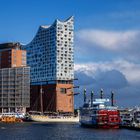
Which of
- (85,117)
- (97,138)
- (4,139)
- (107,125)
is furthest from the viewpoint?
(85,117)

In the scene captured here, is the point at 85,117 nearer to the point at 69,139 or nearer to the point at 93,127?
the point at 93,127

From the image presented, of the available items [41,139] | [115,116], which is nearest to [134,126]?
[115,116]

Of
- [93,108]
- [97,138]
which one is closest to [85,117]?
[93,108]

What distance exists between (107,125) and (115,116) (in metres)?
4.60

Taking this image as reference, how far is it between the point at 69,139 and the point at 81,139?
298 centimetres

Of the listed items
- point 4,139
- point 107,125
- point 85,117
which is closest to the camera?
point 4,139

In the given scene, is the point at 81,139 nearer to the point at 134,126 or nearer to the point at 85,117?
the point at 134,126

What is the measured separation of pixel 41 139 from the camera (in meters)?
115

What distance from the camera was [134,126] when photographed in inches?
6909

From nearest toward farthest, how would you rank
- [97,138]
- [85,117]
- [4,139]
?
[4,139] → [97,138] → [85,117]

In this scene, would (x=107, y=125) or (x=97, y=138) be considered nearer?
(x=97, y=138)

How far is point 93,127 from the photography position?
177750 millimetres

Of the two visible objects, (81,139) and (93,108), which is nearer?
(81,139)

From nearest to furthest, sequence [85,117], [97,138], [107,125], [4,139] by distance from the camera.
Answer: [4,139]
[97,138]
[107,125]
[85,117]
